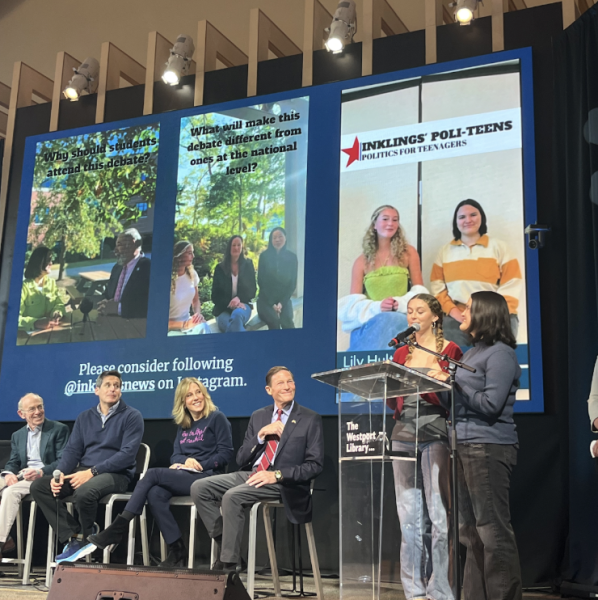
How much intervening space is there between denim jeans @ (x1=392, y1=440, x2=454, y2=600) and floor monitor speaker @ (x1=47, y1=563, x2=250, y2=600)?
2.04 ft

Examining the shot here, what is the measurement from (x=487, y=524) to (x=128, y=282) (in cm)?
344

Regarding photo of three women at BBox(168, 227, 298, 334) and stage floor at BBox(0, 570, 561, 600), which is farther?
photo of three women at BBox(168, 227, 298, 334)

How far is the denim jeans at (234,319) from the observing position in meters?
5.13

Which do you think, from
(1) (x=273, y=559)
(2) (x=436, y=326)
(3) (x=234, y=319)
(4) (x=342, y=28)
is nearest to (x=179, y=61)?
(4) (x=342, y=28)

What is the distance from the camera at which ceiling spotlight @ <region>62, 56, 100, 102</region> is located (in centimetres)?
625

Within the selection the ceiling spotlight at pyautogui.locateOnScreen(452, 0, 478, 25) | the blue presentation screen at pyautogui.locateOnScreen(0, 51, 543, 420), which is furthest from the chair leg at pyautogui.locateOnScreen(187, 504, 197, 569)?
the ceiling spotlight at pyautogui.locateOnScreen(452, 0, 478, 25)

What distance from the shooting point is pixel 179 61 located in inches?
233

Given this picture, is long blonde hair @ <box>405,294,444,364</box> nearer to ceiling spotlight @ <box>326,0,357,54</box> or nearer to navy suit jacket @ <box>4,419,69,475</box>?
ceiling spotlight @ <box>326,0,357,54</box>

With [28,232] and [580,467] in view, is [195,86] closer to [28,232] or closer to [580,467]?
[28,232]

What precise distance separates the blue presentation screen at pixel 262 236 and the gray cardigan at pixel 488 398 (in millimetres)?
1253

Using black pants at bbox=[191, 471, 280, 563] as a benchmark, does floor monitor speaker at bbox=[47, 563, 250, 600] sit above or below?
below

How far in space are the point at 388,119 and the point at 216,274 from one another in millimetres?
1623

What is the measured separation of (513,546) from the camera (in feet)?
9.82

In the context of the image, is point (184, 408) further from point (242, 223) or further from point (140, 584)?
point (140, 584)
